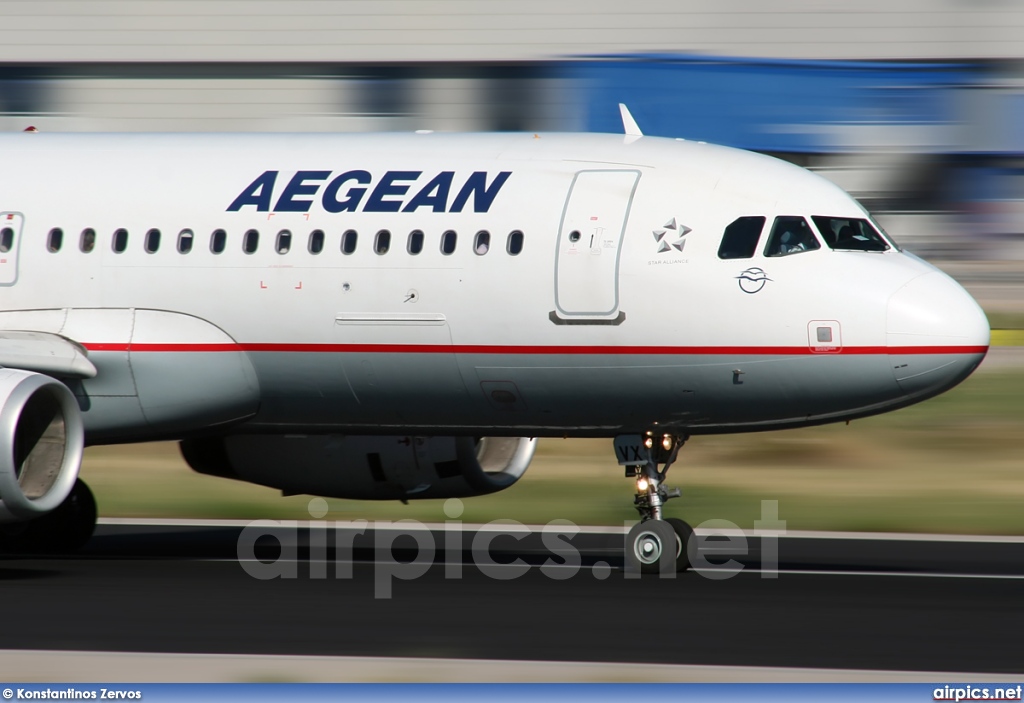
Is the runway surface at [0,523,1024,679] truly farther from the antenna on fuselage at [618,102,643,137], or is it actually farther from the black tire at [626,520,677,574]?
the antenna on fuselage at [618,102,643,137]

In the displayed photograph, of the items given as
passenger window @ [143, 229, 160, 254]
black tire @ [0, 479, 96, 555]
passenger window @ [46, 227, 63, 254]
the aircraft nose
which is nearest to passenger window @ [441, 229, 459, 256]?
passenger window @ [143, 229, 160, 254]

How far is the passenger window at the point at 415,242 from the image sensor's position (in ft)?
43.5

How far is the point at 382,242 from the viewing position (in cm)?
1334

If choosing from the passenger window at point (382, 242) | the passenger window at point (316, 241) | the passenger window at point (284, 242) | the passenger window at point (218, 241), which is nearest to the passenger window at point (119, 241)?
the passenger window at point (218, 241)

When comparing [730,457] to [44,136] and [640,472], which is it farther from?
[44,136]

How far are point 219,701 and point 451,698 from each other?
1.01 metres

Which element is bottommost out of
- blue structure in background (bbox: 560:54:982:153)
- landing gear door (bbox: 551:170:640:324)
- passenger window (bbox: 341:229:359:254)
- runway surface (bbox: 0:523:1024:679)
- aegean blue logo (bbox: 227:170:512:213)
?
runway surface (bbox: 0:523:1024:679)

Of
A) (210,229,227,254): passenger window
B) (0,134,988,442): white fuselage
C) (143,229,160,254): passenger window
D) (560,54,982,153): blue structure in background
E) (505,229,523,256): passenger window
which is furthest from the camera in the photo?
(560,54,982,153): blue structure in background

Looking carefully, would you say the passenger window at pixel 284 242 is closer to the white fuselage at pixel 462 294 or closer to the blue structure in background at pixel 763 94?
the white fuselage at pixel 462 294

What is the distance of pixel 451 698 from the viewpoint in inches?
289

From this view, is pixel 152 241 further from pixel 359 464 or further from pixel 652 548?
pixel 652 548

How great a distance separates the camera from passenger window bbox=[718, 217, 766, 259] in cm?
1263

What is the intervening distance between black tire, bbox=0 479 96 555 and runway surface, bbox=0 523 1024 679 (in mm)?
206

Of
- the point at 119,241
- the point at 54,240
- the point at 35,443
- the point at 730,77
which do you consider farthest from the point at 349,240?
the point at 730,77
